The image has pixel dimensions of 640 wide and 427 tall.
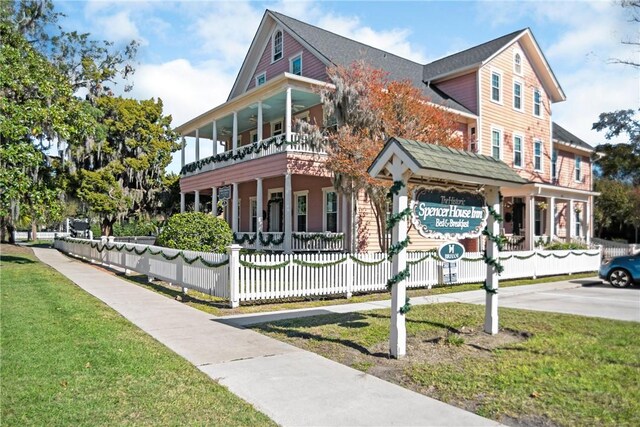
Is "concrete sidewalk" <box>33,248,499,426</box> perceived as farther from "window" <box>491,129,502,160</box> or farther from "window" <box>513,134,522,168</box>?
"window" <box>513,134,522,168</box>

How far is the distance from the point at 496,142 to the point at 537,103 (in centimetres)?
511

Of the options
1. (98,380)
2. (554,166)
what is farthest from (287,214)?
(554,166)

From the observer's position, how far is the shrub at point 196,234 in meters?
13.8

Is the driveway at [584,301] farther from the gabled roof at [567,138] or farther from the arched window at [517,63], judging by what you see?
the gabled roof at [567,138]

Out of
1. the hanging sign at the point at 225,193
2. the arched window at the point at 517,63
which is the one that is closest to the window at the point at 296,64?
the hanging sign at the point at 225,193

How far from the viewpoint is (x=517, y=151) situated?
25.2m

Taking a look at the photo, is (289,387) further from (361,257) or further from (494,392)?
(361,257)

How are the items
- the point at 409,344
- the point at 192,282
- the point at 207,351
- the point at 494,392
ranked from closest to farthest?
the point at 494,392 < the point at 207,351 < the point at 409,344 < the point at 192,282

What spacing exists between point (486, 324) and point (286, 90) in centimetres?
1267

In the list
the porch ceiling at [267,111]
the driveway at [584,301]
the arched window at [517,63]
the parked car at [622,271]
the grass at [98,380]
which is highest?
the arched window at [517,63]

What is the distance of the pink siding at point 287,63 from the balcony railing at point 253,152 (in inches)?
149

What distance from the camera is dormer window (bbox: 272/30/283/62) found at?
2373 centimetres

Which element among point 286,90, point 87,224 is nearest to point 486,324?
point 286,90

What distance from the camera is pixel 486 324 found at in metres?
7.65
